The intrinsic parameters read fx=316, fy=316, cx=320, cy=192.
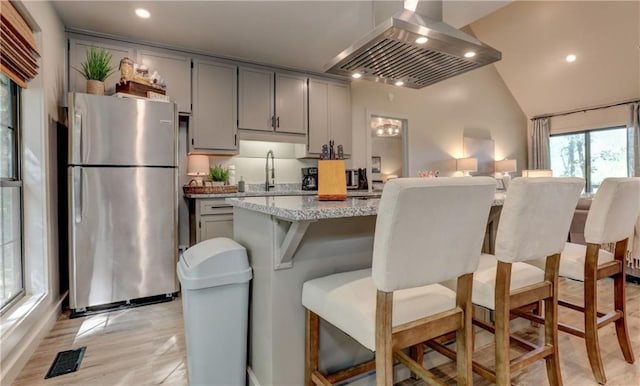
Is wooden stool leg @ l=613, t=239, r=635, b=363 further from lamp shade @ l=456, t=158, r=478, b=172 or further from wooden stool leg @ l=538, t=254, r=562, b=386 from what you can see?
lamp shade @ l=456, t=158, r=478, b=172

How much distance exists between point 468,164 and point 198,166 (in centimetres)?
434

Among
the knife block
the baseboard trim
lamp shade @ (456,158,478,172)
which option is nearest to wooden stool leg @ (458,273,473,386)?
the knife block

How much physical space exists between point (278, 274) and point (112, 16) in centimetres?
279

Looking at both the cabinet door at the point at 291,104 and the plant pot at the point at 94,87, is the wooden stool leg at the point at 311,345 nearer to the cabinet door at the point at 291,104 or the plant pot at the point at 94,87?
the plant pot at the point at 94,87

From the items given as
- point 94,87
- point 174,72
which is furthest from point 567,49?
point 94,87

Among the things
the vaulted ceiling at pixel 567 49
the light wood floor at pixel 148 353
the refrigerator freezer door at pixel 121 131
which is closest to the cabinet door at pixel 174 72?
the refrigerator freezer door at pixel 121 131

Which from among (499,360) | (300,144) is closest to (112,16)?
(300,144)

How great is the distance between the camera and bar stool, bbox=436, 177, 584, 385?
4.06 ft

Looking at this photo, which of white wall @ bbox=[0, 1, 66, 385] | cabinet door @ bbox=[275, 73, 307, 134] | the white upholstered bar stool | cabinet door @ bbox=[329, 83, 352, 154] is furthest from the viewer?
cabinet door @ bbox=[329, 83, 352, 154]

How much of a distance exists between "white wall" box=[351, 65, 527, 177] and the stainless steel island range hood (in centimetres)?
211

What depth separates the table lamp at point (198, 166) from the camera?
138 inches

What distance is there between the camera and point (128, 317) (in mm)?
2430

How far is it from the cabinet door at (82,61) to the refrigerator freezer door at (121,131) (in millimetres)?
648

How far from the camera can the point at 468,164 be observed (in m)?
5.42
